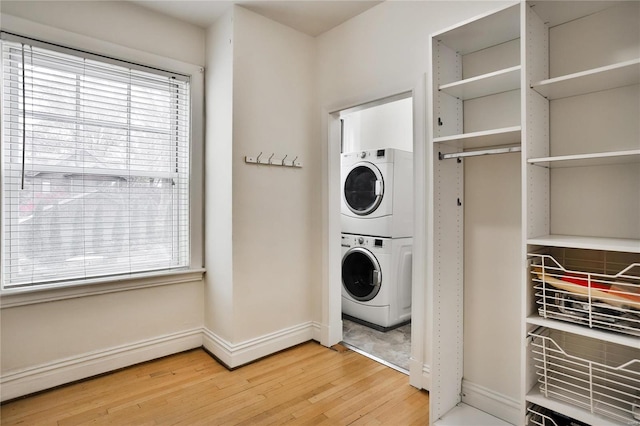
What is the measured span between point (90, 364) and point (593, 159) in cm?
304

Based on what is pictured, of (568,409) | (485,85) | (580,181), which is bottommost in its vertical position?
(568,409)

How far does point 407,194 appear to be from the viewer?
337cm

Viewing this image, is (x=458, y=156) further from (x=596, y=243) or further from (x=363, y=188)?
(x=363, y=188)

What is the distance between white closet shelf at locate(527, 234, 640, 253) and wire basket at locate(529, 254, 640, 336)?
0.06 m

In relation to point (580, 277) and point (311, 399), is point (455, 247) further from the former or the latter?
point (311, 399)

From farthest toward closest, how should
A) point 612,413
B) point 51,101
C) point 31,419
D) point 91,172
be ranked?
point 91,172 → point 51,101 → point 31,419 → point 612,413

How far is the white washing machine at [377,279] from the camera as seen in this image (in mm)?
3219

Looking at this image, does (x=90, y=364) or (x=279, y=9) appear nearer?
(x=90, y=364)

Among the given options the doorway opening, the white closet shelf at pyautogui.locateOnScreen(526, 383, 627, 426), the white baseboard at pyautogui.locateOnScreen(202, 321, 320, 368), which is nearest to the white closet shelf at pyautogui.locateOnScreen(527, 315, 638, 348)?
the white closet shelf at pyautogui.locateOnScreen(526, 383, 627, 426)

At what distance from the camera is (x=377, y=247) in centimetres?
327

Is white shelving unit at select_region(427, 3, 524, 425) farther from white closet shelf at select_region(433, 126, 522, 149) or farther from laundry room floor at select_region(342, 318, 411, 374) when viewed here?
laundry room floor at select_region(342, 318, 411, 374)

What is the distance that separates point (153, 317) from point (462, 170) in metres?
2.37

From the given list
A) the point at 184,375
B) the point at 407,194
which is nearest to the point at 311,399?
the point at 184,375

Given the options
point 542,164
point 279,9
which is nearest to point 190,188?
point 279,9
